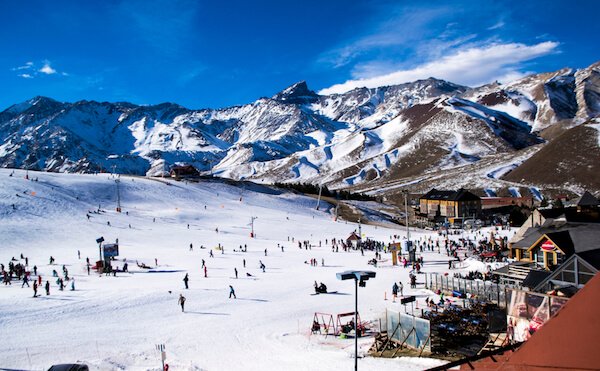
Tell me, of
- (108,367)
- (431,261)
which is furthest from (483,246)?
(108,367)

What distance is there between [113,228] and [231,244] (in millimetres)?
17258

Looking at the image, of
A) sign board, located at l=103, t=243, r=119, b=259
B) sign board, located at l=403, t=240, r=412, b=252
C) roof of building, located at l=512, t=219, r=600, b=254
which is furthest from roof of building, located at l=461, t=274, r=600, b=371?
sign board, located at l=403, t=240, r=412, b=252

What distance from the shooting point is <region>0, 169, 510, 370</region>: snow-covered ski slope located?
18.9 m

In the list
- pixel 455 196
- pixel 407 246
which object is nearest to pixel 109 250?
pixel 407 246

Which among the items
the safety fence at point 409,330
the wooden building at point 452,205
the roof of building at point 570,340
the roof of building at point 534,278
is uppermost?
the wooden building at point 452,205

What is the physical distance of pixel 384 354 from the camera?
18703 mm

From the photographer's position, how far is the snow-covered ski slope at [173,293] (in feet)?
62.1

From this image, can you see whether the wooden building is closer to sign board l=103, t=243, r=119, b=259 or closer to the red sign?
the red sign

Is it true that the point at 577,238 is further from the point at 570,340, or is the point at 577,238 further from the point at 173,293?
the point at 570,340

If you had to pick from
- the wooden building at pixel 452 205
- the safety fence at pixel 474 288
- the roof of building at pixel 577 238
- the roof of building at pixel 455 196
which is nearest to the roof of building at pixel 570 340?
the safety fence at pixel 474 288

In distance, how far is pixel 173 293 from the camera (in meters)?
30.2

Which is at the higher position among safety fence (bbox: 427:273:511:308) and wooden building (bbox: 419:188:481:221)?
wooden building (bbox: 419:188:481:221)

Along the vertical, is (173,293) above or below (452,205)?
below

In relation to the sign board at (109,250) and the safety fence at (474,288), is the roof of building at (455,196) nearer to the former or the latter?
the safety fence at (474,288)
